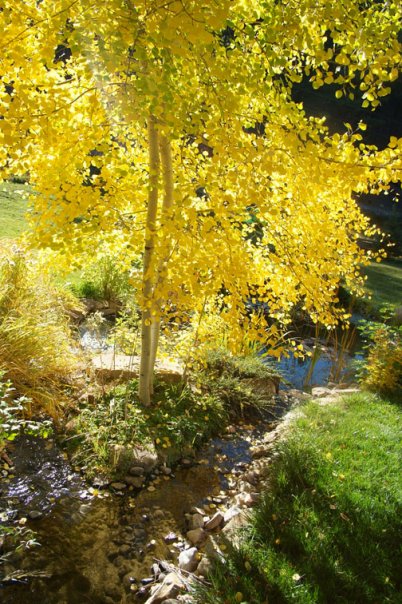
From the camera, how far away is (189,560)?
282 cm

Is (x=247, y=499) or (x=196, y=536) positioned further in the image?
(x=247, y=499)

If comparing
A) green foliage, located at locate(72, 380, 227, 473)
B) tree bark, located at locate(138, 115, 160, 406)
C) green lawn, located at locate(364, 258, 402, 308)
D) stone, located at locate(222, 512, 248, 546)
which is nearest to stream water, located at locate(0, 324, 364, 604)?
green foliage, located at locate(72, 380, 227, 473)

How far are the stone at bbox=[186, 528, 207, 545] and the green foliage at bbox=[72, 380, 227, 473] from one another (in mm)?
925

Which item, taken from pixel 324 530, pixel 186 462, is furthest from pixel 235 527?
pixel 186 462

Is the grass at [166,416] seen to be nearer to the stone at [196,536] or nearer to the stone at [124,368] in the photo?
the stone at [124,368]

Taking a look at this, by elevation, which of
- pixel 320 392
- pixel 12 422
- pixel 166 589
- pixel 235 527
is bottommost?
pixel 320 392

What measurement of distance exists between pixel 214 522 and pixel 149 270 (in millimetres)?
1988

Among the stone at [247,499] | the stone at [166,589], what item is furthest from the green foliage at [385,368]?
the stone at [166,589]

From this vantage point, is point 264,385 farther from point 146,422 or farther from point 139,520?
point 139,520

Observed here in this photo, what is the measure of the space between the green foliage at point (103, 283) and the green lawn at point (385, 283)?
5723 millimetres

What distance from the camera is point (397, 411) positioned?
4.66 metres

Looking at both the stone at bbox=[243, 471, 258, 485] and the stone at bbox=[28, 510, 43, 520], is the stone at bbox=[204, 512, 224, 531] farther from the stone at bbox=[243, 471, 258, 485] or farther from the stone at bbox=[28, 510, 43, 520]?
the stone at bbox=[28, 510, 43, 520]

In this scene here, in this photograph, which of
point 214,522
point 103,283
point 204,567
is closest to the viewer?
point 204,567

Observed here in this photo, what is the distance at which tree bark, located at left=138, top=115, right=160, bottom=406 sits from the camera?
9.47 feet
